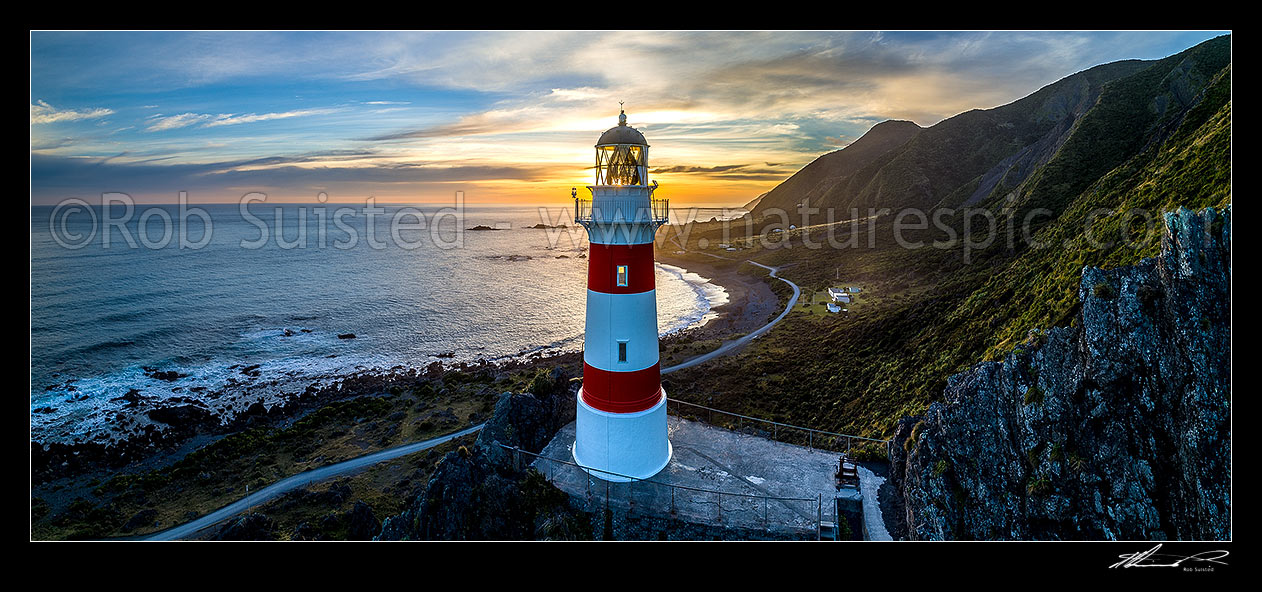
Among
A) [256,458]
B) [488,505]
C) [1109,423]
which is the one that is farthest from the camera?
[256,458]

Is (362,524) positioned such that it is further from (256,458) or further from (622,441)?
(622,441)

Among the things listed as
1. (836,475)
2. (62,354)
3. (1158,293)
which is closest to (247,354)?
(62,354)

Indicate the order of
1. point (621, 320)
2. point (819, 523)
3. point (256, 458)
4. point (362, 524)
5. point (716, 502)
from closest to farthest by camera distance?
point (819, 523) < point (621, 320) < point (716, 502) < point (362, 524) < point (256, 458)

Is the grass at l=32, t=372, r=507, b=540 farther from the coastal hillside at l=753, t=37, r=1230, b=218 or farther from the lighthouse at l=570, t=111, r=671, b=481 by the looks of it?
the coastal hillside at l=753, t=37, r=1230, b=218

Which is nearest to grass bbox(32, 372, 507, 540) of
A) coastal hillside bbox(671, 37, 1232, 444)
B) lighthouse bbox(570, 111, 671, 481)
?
coastal hillside bbox(671, 37, 1232, 444)

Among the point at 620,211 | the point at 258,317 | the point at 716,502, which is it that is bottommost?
the point at 716,502

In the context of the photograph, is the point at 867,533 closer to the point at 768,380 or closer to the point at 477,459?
the point at 477,459
